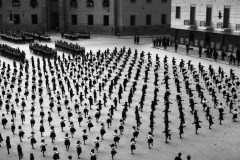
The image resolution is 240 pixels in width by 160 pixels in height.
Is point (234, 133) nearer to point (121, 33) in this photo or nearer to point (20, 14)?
point (121, 33)

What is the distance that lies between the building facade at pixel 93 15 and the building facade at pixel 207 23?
1202cm

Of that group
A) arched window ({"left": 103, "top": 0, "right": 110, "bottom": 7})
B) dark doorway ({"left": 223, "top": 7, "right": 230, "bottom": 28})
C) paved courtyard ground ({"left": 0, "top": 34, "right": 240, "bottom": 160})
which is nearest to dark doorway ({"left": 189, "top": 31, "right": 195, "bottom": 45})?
dark doorway ({"left": 223, "top": 7, "right": 230, "bottom": 28})

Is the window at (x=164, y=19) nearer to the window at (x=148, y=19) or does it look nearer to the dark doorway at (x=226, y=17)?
the window at (x=148, y=19)

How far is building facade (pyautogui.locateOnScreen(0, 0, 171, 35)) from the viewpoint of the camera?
54.7 meters

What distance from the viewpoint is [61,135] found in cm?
1712

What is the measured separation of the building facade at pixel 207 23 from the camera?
1417 inches

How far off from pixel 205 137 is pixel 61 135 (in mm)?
6856

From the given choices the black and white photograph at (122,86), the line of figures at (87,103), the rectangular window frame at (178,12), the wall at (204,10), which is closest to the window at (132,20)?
the black and white photograph at (122,86)

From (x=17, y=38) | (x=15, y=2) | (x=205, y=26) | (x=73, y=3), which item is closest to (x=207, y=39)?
(x=205, y=26)

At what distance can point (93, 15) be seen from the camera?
55.9m

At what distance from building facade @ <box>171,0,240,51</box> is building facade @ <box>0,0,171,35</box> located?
473 inches

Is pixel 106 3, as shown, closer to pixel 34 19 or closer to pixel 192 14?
pixel 34 19

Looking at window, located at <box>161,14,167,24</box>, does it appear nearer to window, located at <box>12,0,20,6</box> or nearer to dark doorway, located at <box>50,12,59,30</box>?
dark doorway, located at <box>50,12,59,30</box>

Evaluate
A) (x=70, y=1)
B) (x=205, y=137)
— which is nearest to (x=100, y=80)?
(x=205, y=137)
